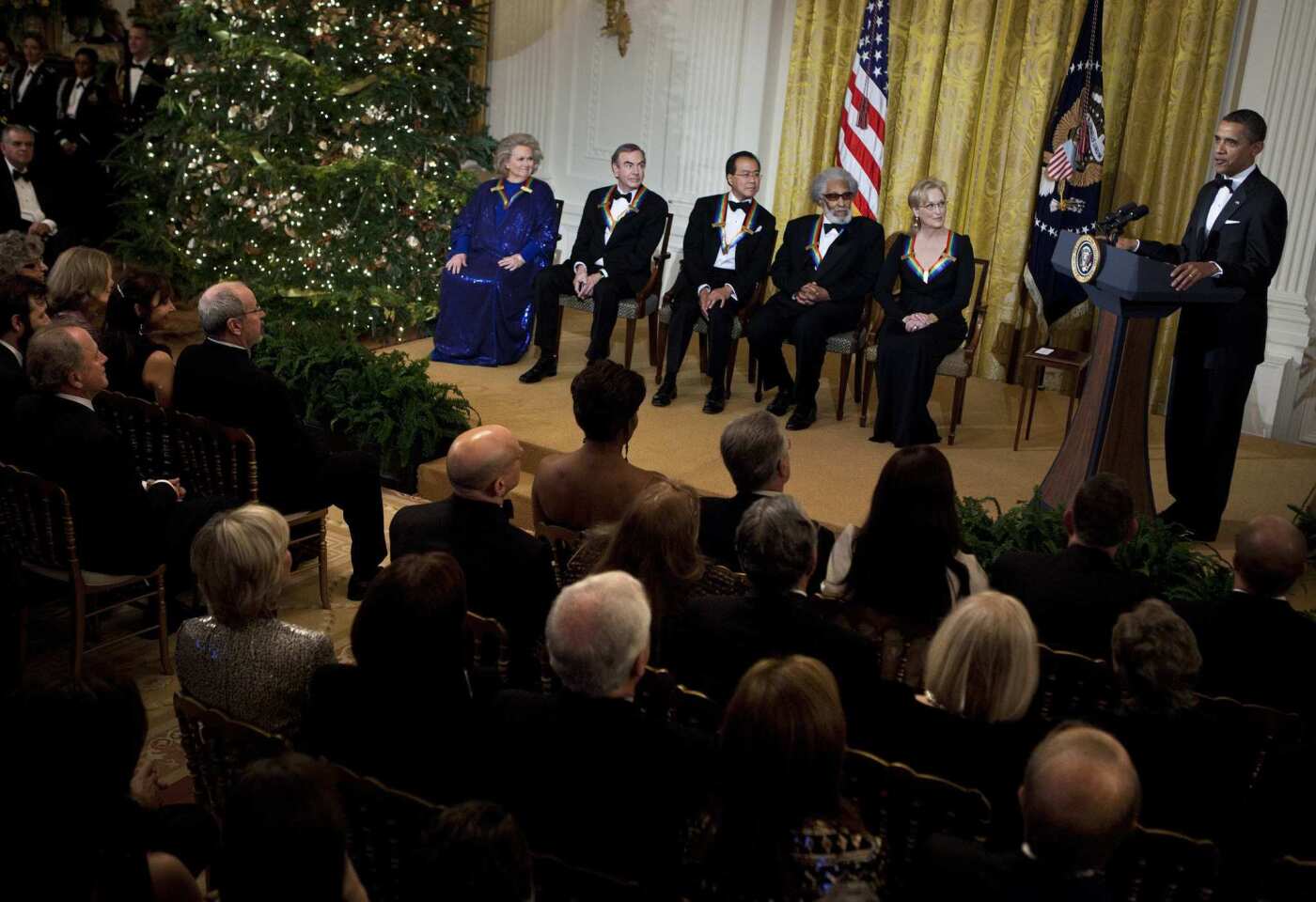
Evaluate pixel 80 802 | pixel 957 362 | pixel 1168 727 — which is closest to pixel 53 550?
pixel 80 802

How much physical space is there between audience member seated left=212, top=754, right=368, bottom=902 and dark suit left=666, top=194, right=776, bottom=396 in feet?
17.0

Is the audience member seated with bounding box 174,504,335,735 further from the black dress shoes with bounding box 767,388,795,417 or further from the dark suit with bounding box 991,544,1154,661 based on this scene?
the black dress shoes with bounding box 767,388,795,417

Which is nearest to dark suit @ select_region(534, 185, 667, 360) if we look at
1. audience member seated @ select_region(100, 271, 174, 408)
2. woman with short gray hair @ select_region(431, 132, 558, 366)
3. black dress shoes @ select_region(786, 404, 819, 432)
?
woman with short gray hair @ select_region(431, 132, 558, 366)

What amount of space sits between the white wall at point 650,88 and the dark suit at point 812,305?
57.9 inches

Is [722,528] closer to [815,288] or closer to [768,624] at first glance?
[768,624]

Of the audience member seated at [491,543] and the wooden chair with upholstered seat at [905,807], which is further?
the audience member seated at [491,543]

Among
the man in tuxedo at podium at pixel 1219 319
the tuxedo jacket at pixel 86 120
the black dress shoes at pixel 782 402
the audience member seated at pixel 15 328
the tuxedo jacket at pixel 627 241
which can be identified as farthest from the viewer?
the tuxedo jacket at pixel 86 120

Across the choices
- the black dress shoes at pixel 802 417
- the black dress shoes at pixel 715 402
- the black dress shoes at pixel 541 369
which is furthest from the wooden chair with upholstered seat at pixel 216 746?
the black dress shoes at pixel 541 369

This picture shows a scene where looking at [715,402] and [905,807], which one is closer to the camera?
[905,807]

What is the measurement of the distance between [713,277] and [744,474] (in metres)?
3.87

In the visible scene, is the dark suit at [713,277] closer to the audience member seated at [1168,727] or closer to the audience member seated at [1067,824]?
the audience member seated at [1168,727]

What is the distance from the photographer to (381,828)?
2.27 m

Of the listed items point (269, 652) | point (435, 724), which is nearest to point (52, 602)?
point (269, 652)

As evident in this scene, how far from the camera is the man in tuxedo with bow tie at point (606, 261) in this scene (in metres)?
7.52
